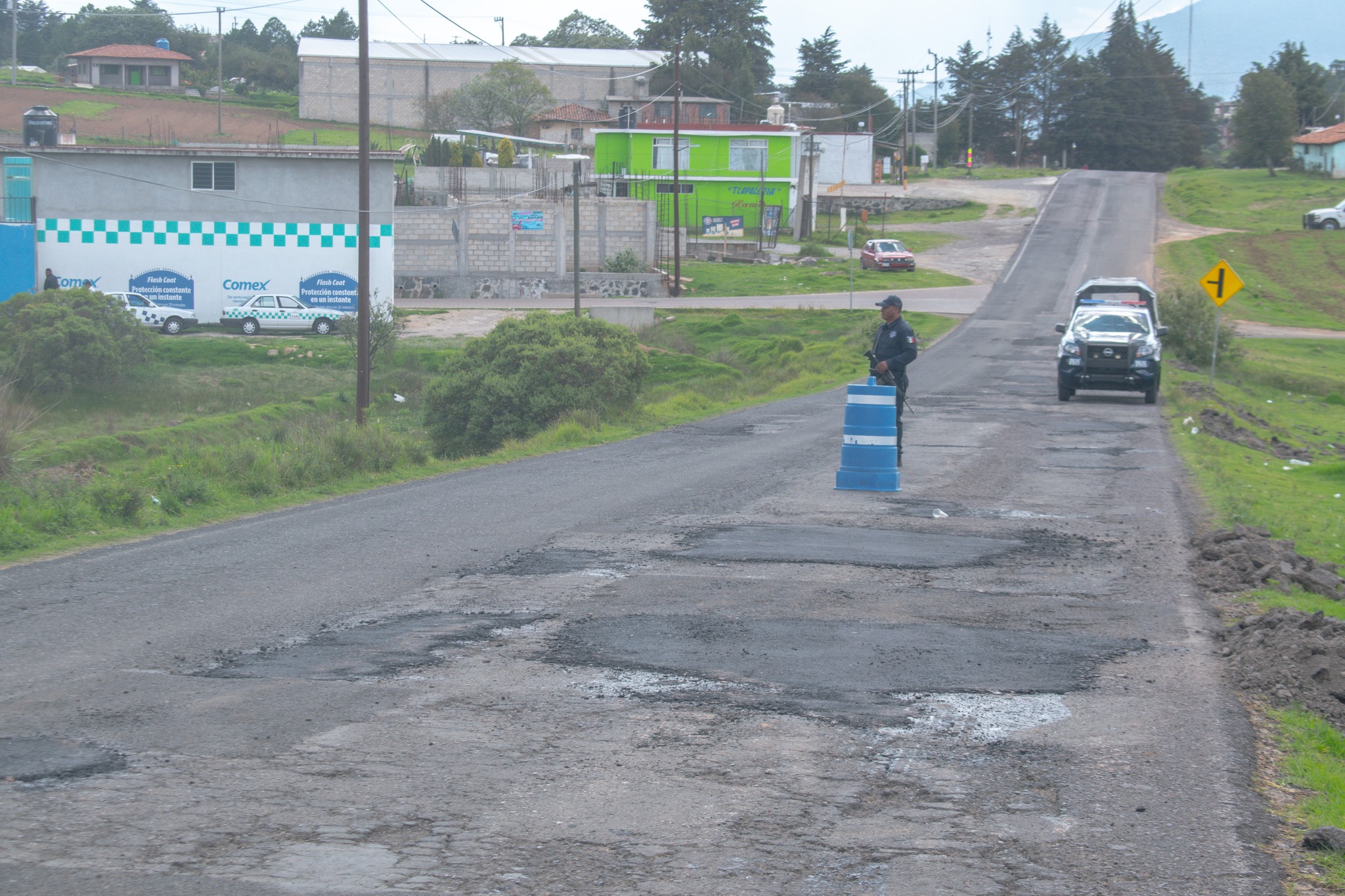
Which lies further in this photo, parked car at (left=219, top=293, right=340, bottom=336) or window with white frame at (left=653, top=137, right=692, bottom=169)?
window with white frame at (left=653, top=137, right=692, bottom=169)

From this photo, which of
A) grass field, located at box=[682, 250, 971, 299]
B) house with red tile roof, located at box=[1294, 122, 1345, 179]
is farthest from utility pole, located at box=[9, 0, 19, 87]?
house with red tile roof, located at box=[1294, 122, 1345, 179]

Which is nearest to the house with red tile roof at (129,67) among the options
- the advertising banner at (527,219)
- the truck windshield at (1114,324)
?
the advertising banner at (527,219)

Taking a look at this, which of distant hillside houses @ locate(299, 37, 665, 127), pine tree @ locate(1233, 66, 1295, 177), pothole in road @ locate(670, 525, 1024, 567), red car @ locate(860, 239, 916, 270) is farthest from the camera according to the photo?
distant hillside houses @ locate(299, 37, 665, 127)

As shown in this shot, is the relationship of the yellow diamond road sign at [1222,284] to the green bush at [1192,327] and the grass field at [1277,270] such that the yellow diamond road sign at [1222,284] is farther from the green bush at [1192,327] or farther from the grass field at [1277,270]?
the grass field at [1277,270]

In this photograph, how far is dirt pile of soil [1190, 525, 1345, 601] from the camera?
8.76 meters

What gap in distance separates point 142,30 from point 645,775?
137 meters

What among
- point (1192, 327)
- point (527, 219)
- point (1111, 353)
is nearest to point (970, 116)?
point (527, 219)

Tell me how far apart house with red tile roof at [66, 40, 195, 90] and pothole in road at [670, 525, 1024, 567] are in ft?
360

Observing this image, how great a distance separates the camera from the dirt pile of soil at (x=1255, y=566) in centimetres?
876

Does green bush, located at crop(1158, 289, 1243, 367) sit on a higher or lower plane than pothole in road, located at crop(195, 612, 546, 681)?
higher

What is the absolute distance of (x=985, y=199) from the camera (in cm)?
7838

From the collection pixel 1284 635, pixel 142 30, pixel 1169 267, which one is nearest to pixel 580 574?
pixel 1284 635

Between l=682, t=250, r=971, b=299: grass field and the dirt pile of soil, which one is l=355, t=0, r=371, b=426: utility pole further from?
l=682, t=250, r=971, b=299: grass field

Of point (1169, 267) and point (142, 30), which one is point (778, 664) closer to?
point (1169, 267)
